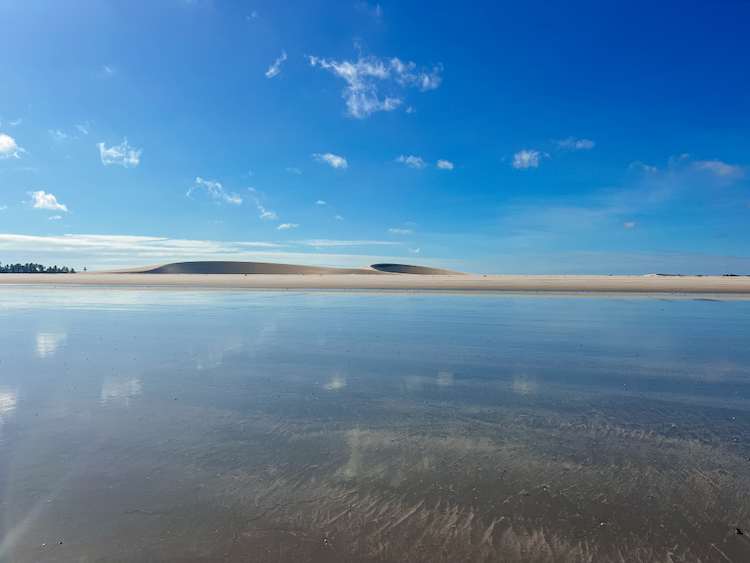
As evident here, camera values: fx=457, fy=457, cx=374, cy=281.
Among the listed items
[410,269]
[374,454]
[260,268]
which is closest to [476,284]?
[374,454]

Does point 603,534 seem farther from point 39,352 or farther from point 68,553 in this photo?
point 39,352

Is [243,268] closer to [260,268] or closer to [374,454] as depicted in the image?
[260,268]

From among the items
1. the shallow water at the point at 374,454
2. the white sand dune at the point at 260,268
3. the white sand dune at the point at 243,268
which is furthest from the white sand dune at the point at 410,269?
the shallow water at the point at 374,454

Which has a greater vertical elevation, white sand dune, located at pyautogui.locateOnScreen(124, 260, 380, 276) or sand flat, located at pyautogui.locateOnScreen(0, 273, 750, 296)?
white sand dune, located at pyautogui.locateOnScreen(124, 260, 380, 276)

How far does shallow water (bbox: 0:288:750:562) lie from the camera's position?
3.41 meters

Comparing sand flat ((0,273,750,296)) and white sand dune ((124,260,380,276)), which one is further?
white sand dune ((124,260,380,276))

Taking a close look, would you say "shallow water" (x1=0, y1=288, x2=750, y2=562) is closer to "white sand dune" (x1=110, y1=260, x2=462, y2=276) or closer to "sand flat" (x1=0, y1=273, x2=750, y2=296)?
"sand flat" (x1=0, y1=273, x2=750, y2=296)

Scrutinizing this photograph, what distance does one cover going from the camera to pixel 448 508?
3807 millimetres

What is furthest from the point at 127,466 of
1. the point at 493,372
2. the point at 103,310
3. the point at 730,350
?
the point at 103,310

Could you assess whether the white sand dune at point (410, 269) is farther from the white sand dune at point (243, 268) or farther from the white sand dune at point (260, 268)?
the white sand dune at point (243, 268)

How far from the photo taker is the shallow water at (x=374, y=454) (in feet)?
11.2

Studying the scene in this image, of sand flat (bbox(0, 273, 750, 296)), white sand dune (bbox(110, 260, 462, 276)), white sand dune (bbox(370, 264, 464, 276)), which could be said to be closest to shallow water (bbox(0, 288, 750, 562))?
sand flat (bbox(0, 273, 750, 296))

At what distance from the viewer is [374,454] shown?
4871 millimetres

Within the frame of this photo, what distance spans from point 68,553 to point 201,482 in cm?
116
